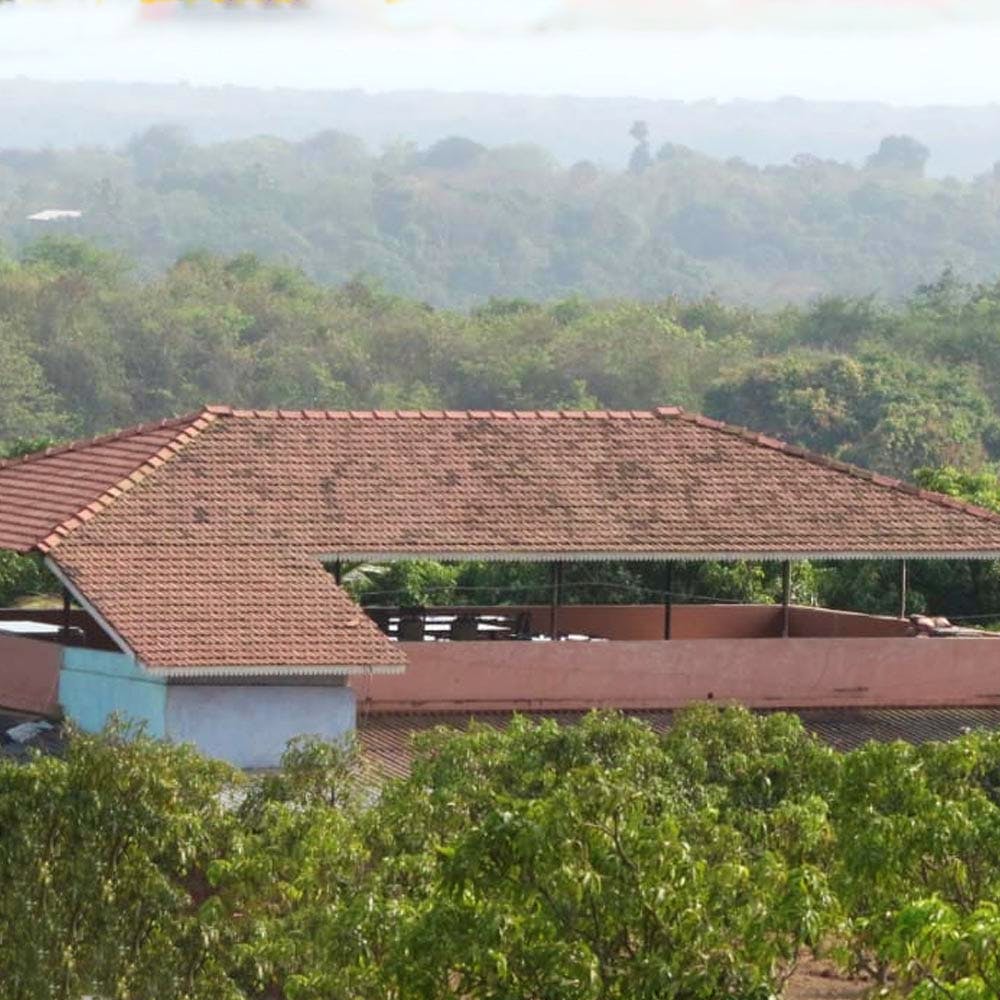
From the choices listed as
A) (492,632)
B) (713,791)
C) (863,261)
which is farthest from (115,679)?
(863,261)

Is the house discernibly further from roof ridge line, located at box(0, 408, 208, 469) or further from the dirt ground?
the dirt ground

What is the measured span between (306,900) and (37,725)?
37.7 feet

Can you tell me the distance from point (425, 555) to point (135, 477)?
311 centimetres

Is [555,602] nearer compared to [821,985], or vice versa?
[821,985]

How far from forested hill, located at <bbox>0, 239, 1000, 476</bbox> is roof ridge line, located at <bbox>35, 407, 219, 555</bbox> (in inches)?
1893

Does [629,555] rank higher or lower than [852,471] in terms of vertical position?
lower

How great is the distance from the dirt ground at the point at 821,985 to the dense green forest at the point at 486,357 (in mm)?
52710

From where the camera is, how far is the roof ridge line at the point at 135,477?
3127 cm

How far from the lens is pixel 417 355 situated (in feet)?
323

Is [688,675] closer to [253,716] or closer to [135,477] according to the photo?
[253,716]

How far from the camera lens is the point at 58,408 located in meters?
89.8

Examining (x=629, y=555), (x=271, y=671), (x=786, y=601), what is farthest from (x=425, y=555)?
(x=786, y=601)

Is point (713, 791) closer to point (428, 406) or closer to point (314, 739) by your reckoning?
point (314, 739)

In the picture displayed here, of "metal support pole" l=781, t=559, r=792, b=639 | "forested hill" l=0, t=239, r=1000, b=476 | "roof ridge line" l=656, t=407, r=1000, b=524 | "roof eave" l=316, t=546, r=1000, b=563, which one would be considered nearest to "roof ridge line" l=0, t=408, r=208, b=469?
"roof eave" l=316, t=546, r=1000, b=563
